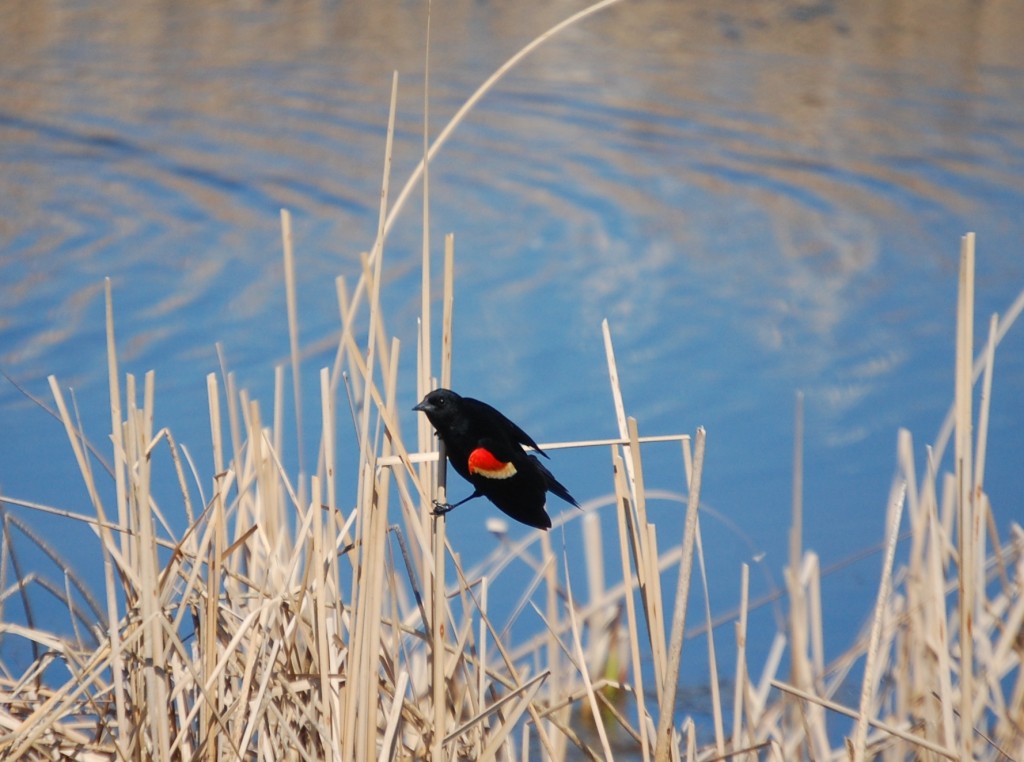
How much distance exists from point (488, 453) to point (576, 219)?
19.3 feet

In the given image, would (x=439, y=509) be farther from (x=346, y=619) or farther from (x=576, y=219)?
(x=576, y=219)

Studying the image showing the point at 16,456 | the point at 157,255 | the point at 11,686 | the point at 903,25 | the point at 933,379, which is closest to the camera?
the point at 11,686

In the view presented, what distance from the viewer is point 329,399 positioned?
72.0 inches

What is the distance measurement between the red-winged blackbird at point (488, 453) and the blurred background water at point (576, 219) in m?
2.35

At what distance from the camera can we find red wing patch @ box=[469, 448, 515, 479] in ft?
5.97

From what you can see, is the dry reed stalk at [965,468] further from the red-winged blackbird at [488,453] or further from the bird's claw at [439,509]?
the bird's claw at [439,509]

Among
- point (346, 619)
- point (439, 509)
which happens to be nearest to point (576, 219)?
point (346, 619)

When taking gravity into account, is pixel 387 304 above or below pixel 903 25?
below

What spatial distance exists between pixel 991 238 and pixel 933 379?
1.88m

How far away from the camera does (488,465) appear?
1832 mm

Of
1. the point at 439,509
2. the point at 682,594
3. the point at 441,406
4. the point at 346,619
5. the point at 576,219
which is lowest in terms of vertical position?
the point at 576,219

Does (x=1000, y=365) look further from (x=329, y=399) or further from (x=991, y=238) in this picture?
(x=329, y=399)

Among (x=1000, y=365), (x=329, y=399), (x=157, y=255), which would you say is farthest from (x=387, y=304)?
(x=329, y=399)

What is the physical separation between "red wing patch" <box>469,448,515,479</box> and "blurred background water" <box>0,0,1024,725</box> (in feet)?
7.90
